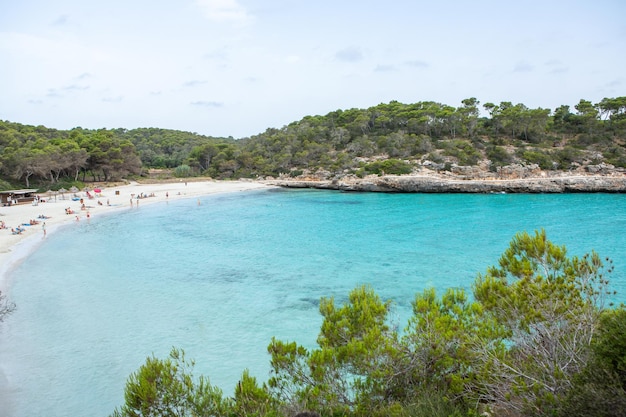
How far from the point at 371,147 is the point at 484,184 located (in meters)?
19.8

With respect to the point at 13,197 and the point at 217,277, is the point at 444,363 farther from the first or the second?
the point at 13,197

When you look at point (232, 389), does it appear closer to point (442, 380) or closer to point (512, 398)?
point (442, 380)

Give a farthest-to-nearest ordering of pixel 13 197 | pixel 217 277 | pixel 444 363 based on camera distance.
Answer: pixel 13 197
pixel 217 277
pixel 444 363

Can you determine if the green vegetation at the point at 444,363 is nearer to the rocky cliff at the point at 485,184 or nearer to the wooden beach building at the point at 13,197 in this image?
the wooden beach building at the point at 13,197

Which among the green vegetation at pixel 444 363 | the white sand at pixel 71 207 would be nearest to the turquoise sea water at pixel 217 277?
the white sand at pixel 71 207

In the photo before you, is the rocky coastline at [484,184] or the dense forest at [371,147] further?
the dense forest at [371,147]

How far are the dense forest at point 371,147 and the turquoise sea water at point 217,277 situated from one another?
58.4 feet

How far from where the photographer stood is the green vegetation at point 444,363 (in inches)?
178

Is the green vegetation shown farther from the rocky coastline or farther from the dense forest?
the dense forest

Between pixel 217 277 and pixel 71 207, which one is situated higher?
pixel 71 207

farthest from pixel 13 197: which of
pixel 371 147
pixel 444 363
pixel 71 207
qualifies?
pixel 371 147

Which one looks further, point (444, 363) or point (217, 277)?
point (217, 277)

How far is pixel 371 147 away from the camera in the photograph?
61875mm

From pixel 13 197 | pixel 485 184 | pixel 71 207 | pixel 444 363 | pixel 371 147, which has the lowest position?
pixel 444 363
